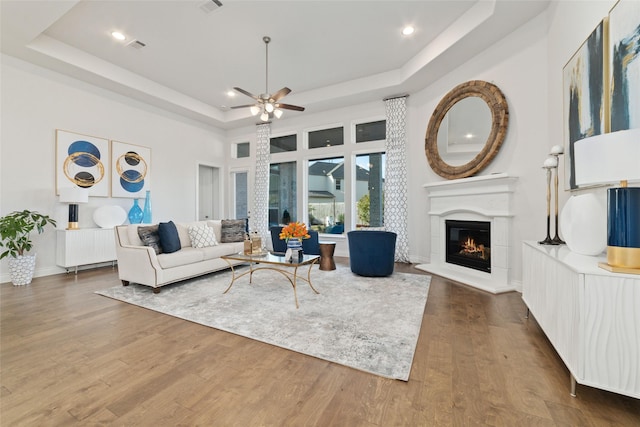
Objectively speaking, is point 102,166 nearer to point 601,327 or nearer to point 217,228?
point 217,228

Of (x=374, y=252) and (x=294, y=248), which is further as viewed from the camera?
(x=374, y=252)

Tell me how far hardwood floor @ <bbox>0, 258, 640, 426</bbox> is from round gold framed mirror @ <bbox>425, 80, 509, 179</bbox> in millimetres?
2488

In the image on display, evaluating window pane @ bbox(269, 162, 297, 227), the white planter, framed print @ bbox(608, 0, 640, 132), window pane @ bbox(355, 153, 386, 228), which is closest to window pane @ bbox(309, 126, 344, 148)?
window pane @ bbox(355, 153, 386, 228)

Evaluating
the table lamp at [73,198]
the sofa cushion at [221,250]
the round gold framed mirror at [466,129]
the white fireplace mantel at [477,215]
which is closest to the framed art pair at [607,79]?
the white fireplace mantel at [477,215]

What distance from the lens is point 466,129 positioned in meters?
4.36

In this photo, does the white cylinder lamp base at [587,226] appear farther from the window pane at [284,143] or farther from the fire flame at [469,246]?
the window pane at [284,143]

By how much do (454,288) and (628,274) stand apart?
2.42 m

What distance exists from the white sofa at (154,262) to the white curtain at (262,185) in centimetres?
275

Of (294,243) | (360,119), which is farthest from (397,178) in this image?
(294,243)

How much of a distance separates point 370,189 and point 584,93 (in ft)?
13.0

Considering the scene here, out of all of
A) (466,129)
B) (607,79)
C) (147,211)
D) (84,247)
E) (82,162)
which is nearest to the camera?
(607,79)

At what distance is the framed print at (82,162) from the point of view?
15.3ft

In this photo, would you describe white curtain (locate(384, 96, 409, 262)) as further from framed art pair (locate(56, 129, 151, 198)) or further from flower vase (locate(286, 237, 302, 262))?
framed art pair (locate(56, 129, 151, 198))

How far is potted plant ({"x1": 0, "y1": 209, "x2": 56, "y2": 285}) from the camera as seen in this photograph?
379 centimetres
